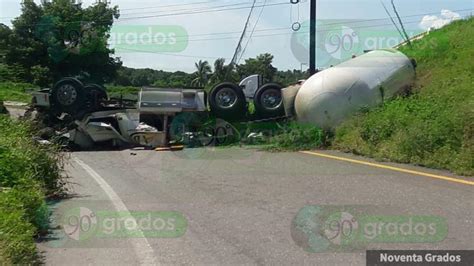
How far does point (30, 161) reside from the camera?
33.6ft

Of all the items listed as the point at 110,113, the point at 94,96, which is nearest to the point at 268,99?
the point at 110,113

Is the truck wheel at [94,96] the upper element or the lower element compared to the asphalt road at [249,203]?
upper

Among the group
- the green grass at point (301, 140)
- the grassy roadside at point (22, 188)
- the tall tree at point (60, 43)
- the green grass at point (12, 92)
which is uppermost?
the tall tree at point (60, 43)

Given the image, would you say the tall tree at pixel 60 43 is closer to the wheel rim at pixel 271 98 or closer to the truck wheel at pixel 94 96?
the truck wheel at pixel 94 96

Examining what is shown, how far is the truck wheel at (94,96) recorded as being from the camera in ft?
73.9

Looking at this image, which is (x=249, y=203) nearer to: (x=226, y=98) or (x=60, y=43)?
(x=226, y=98)

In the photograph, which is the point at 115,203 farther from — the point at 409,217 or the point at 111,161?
the point at 111,161

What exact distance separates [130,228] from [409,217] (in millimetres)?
3701

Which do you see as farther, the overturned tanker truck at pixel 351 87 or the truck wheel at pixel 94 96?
the truck wheel at pixel 94 96

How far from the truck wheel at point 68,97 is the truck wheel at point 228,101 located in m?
4.84

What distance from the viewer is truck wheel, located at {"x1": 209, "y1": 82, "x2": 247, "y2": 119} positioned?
2214 centimetres

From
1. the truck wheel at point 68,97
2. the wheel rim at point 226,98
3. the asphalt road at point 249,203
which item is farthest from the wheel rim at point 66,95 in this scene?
the asphalt road at point 249,203

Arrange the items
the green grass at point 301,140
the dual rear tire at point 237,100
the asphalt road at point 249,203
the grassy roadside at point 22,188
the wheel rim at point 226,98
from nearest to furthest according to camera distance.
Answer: the grassy roadside at point 22,188
the asphalt road at point 249,203
the green grass at point 301,140
the dual rear tire at point 237,100
the wheel rim at point 226,98

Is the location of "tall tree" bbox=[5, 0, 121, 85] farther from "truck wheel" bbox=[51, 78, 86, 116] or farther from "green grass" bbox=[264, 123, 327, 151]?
"green grass" bbox=[264, 123, 327, 151]
